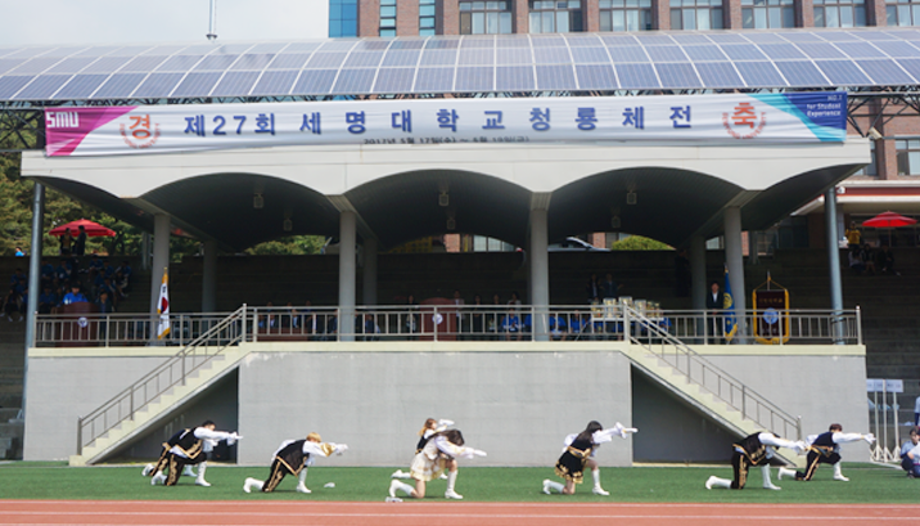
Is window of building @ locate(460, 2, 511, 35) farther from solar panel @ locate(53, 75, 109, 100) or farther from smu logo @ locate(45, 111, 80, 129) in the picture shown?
smu logo @ locate(45, 111, 80, 129)

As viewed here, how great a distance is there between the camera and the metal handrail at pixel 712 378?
19.4 m

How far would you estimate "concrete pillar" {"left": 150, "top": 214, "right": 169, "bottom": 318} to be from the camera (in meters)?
22.7

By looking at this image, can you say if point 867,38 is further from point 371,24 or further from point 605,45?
point 371,24

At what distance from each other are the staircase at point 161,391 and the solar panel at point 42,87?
7.89m

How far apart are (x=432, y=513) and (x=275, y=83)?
1445cm

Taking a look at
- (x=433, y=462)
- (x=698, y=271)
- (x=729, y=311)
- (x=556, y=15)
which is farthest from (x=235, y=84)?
(x=556, y=15)

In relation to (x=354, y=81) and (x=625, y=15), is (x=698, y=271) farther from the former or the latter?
(x=625, y=15)

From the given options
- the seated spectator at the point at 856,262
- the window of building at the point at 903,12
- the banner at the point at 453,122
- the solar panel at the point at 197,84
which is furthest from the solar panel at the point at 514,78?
the window of building at the point at 903,12

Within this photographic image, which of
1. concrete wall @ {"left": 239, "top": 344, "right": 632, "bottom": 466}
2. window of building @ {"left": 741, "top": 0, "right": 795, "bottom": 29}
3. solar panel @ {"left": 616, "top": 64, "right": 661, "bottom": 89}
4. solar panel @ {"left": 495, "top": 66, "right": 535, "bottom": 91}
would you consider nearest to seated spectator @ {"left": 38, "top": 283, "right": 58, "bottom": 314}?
concrete wall @ {"left": 239, "top": 344, "right": 632, "bottom": 466}

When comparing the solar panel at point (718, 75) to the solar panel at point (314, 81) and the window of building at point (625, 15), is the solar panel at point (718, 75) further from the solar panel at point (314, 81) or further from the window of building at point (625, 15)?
the window of building at point (625, 15)

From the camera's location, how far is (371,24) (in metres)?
49.6

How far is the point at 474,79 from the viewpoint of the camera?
2239 centimetres

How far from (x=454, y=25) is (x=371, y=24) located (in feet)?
16.3

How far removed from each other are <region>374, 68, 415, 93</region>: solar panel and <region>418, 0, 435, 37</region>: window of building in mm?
27849
